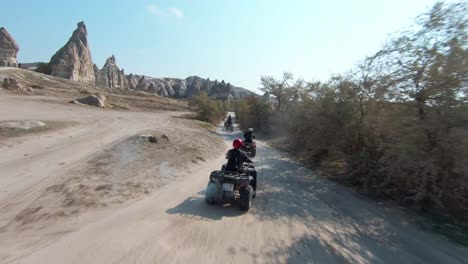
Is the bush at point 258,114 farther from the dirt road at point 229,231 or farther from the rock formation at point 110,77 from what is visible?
the rock formation at point 110,77

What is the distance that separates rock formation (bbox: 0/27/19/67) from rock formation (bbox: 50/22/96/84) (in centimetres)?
992

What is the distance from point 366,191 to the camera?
11.8 metres

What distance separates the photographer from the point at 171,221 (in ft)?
23.3

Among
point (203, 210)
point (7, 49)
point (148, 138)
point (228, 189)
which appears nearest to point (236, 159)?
point (228, 189)

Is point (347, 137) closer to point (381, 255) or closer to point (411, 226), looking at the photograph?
point (411, 226)

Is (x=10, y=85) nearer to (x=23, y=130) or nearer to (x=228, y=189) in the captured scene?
(x=23, y=130)

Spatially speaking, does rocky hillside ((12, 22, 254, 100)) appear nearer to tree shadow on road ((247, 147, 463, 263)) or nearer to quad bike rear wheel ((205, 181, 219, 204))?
tree shadow on road ((247, 147, 463, 263))

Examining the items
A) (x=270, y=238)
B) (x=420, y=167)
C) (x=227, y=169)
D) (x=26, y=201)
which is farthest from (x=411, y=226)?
(x=26, y=201)

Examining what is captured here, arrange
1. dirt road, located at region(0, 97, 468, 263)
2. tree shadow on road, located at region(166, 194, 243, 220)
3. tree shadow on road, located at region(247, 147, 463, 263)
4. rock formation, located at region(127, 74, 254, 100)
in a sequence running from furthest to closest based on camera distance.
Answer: rock formation, located at region(127, 74, 254, 100) < tree shadow on road, located at region(166, 194, 243, 220) < tree shadow on road, located at region(247, 147, 463, 263) < dirt road, located at region(0, 97, 468, 263)

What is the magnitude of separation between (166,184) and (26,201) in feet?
12.7

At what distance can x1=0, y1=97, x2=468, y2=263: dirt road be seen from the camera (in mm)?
5551

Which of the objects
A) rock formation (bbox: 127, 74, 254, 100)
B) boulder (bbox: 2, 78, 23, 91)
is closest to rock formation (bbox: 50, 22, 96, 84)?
rock formation (bbox: 127, 74, 254, 100)

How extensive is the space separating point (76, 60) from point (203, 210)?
339 ft

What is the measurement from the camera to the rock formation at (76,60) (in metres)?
93.8
